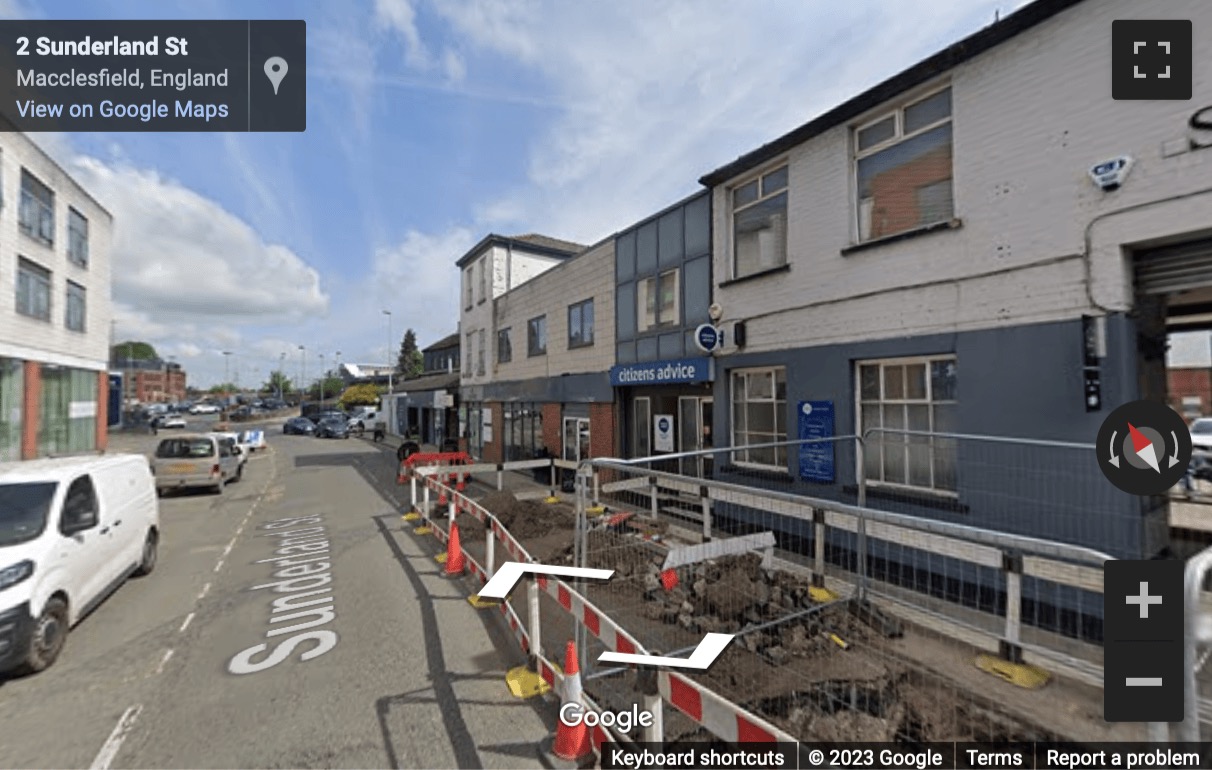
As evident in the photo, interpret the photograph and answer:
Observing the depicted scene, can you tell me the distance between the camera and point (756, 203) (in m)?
9.60

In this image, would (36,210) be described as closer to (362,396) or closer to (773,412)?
(773,412)

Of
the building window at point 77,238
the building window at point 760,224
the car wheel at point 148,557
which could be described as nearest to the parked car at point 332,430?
the building window at point 77,238

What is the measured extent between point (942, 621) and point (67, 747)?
7341 millimetres

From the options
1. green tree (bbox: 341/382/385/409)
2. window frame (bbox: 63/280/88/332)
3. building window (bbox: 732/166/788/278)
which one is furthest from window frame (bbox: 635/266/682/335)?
green tree (bbox: 341/382/385/409)

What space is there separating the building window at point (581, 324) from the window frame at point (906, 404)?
809cm

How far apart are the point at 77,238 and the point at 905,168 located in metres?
30.1

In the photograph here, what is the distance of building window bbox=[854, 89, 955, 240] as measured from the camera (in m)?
6.84

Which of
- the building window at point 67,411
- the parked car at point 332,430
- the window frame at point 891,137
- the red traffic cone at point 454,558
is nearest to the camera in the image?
the window frame at point 891,137

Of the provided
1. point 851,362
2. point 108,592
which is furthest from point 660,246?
point 108,592

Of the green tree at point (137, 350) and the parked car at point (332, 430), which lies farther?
the green tree at point (137, 350)

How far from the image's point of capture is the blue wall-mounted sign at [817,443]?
7.91 meters

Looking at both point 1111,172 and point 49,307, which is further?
point 49,307

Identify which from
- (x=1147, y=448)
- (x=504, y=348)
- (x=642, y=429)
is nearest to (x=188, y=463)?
(x=504, y=348)

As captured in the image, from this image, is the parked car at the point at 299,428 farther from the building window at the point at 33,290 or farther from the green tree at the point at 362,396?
the building window at the point at 33,290
